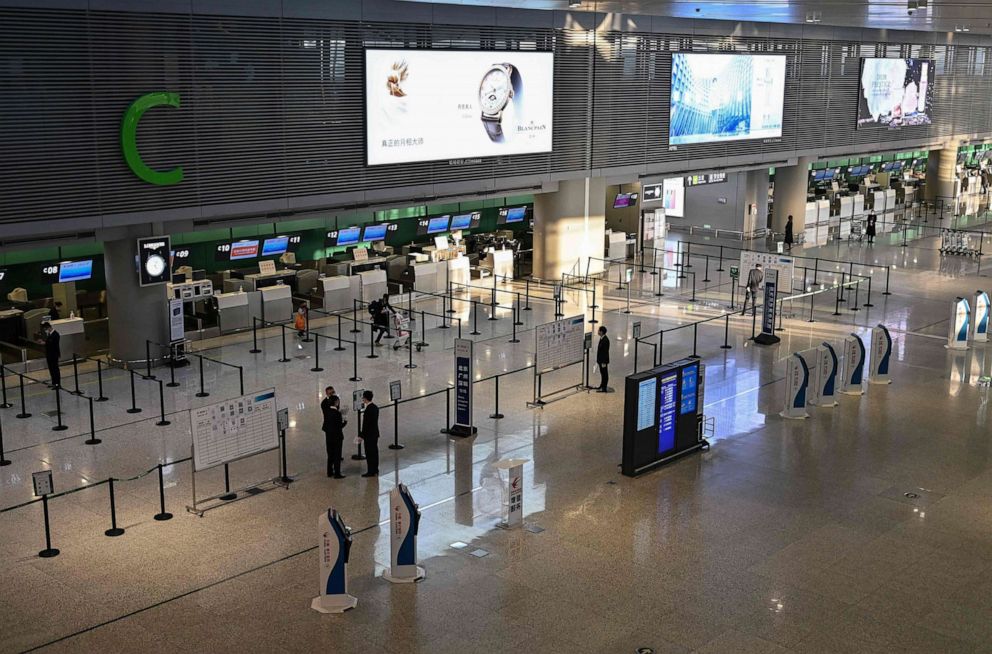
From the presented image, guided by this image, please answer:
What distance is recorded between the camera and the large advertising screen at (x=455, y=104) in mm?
23031

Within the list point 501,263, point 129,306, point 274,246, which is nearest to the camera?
point 129,306

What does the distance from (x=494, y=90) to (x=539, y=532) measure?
15.0m

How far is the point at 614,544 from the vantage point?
1225cm

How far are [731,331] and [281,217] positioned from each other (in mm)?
9555

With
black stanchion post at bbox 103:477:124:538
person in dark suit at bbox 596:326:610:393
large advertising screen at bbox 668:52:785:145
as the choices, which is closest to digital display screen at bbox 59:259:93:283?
person in dark suit at bbox 596:326:610:393

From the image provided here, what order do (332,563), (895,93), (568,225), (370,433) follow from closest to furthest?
(332,563) < (370,433) < (568,225) < (895,93)

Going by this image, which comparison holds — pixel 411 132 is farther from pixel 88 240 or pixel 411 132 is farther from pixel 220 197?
pixel 88 240

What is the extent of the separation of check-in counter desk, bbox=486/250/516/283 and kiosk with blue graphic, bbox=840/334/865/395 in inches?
479

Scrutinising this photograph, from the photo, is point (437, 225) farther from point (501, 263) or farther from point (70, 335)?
point (70, 335)

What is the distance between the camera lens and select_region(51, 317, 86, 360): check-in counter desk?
20578mm

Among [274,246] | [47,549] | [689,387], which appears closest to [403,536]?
[47,549]

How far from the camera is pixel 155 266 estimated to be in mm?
19625

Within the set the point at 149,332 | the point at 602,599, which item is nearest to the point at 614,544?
the point at 602,599

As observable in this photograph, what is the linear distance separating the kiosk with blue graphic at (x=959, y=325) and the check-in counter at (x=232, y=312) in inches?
563
